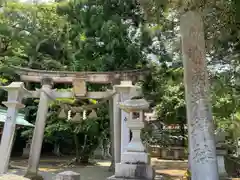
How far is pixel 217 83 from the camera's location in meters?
8.33

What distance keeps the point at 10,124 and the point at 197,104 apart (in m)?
6.71

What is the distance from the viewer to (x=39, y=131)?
9797 mm

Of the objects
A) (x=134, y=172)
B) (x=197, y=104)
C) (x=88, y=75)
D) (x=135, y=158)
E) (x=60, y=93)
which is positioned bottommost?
(x=134, y=172)

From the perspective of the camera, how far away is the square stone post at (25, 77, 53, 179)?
376 inches

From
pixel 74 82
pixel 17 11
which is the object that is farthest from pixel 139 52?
pixel 17 11

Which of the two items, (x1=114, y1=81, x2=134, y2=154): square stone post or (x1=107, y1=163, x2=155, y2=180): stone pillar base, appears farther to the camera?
(x1=114, y1=81, x2=134, y2=154): square stone post

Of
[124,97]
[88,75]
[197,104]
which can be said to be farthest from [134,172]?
[88,75]

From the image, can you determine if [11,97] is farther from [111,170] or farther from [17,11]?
[17,11]

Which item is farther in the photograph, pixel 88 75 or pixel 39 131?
pixel 88 75

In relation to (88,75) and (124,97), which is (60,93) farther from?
(124,97)

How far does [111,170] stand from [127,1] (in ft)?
26.7

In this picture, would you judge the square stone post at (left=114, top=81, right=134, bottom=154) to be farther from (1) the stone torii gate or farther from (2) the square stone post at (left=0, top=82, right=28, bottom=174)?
(2) the square stone post at (left=0, top=82, right=28, bottom=174)

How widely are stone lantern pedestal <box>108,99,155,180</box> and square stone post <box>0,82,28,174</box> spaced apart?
4402 millimetres

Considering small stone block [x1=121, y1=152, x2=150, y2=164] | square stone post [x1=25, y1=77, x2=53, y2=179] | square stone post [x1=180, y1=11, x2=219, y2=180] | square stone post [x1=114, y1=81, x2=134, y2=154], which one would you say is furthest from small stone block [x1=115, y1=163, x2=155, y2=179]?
square stone post [x1=25, y1=77, x2=53, y2=179]
